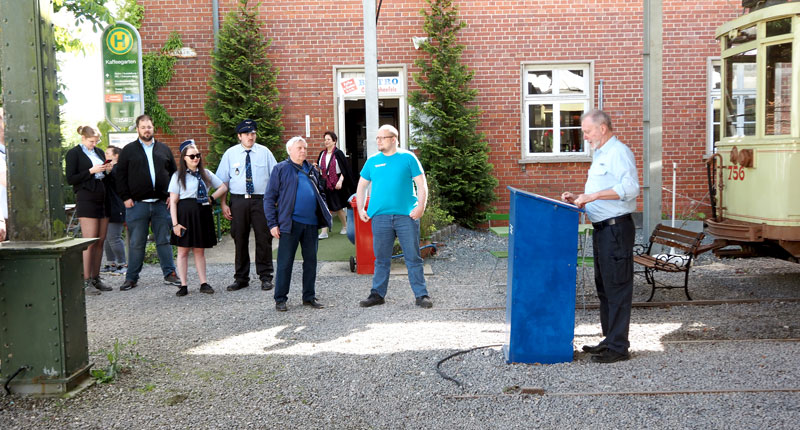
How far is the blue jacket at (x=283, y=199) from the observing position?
7.08 metres

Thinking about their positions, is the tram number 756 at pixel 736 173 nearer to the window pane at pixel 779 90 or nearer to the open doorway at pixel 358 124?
the window pane at pixel 779 90

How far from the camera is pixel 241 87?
13.3 meters

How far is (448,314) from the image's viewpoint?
23.0ft

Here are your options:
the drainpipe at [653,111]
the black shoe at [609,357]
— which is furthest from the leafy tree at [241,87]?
the black shoe at [609,357]

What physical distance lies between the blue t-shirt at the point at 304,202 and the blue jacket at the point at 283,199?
0.06 metres

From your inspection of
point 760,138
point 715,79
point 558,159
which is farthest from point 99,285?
point 715,79

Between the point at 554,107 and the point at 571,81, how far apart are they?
2.03 feet

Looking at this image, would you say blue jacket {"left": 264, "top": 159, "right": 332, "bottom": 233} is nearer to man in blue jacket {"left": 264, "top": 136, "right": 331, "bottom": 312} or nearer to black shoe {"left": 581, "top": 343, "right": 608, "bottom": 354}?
man in blue jacket {"left": 264, "top": 136, "right": 331, "bottom": 312}

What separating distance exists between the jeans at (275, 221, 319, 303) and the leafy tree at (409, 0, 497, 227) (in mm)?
5861

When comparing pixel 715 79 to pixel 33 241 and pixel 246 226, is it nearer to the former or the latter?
pixel 246 226

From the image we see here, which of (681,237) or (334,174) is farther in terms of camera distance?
(334,174)

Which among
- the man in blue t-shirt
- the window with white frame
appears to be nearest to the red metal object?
the man in blue t-shirt

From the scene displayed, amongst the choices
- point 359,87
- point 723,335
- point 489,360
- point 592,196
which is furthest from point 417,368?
point 359,87

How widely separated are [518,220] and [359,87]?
9.44m
